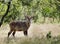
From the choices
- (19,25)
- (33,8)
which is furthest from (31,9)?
(19,25)

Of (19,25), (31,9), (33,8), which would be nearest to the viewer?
(19,25)

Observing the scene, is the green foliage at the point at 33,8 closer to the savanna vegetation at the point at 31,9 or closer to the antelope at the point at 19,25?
the savanna vegetation at the point at 31,9

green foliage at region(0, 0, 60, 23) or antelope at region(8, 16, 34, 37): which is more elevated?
green foliage at region(0, 0, 60, 23)

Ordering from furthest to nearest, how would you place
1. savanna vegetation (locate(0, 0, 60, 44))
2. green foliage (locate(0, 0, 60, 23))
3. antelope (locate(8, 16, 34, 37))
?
Result: green foliage (locate(0, 0, 60, 23)), antelope (locate(8, 16, 34, 37)), savanna vegetation (locate(0, 0, 60, 44))

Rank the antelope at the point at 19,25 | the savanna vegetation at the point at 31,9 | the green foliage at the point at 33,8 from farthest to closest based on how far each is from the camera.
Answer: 1. the green foliage at the point at 33,8
2. the antelope at the point at 19,25
3. the savanna vegetation at the point at 31,9

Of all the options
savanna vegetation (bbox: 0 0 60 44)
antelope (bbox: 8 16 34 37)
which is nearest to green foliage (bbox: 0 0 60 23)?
savanna vegetation (bbox: 0 0 60 44)

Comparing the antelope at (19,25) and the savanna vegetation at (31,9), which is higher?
the savanna vegetation at (31,9)

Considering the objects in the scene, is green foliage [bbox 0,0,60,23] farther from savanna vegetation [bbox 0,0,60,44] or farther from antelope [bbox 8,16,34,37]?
antelope [bbox 8,16,34,37]

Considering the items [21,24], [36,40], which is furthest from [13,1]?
[36,40]

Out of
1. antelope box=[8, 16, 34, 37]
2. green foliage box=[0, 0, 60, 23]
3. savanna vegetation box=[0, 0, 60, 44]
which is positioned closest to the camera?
savanna vegetation box=[0, 0, 60, 44]

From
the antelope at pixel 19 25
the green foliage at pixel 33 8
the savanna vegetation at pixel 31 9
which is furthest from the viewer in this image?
the green foliage at pixel 33 8

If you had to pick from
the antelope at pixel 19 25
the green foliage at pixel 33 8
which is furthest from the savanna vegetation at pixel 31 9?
the antelope at pixel 19 25

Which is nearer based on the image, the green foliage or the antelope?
the antelope

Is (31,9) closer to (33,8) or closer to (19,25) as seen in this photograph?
(33,8)
